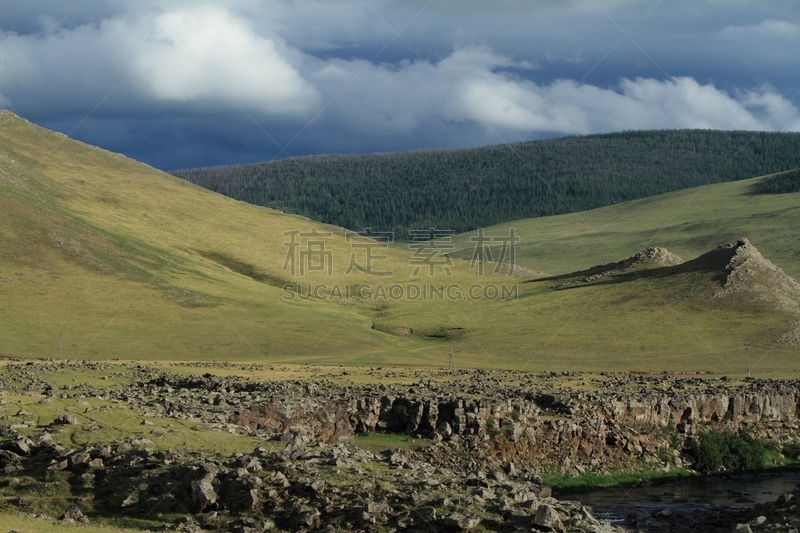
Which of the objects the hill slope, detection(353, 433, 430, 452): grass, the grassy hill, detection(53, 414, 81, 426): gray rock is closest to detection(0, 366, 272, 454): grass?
detection(53, 414, 81, 426): gray rock

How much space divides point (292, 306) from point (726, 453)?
79091mm

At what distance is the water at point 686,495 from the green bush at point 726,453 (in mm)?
1541

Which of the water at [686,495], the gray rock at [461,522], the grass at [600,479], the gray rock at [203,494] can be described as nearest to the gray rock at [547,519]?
the gray rock at [461,522]

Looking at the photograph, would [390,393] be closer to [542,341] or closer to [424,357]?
[424,357]

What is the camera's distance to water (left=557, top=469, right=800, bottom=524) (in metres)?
39.5

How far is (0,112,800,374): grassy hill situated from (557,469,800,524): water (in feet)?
122

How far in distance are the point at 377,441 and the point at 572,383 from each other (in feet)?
81.4

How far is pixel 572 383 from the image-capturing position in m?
65.9

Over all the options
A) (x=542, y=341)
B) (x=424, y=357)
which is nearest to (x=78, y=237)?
(x=424, y=357)

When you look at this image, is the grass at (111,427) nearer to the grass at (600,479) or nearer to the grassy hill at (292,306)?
the grass at (600,479)

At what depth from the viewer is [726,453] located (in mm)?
51375

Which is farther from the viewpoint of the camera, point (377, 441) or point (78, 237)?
point (78, 237)

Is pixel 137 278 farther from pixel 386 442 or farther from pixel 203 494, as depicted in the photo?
pixel 203 494

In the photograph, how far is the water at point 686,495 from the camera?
3953cm
